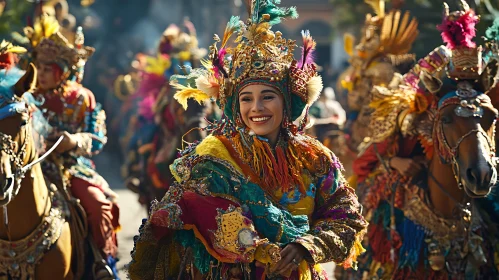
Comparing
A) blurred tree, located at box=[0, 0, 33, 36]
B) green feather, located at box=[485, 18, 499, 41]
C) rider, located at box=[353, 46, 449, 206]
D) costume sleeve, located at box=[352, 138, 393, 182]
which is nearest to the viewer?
green feather, located at box=[485, 18, 499, 41]

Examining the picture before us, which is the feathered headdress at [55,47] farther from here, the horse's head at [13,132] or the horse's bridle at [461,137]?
the horse's bridle at [461,137]

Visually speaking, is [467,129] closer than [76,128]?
Yes

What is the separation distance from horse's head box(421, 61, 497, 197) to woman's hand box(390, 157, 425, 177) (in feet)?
1.57

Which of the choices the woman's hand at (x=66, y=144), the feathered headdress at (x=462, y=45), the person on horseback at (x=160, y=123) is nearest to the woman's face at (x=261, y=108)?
the feathered headdress at (x=462, y=45)

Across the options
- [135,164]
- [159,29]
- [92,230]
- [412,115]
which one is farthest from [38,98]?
[159,29]

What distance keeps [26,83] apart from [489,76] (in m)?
3.07

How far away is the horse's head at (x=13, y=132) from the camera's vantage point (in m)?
6.22

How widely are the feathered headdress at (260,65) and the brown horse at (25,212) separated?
1.12m

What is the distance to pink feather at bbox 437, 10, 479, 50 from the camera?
7.25 m

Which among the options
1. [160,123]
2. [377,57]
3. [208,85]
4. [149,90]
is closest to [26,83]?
[208,85]

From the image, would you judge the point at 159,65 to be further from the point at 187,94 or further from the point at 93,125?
the point at 187,94

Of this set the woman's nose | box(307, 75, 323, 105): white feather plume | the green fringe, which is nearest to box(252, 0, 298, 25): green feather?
box(307, 75, 323, 105): white feather plume

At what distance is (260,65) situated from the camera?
5.80m

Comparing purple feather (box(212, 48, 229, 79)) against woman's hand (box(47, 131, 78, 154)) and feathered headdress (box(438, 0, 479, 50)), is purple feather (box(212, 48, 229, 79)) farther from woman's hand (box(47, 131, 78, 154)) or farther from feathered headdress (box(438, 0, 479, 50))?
woman's hand (box(47, 131, 78, 154))
